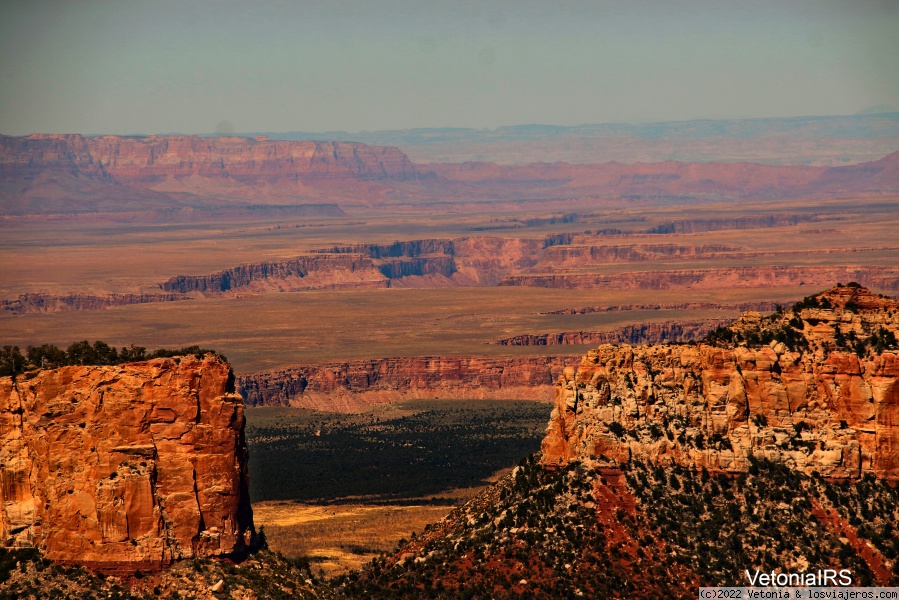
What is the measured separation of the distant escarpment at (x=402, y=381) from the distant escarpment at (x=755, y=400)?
117m

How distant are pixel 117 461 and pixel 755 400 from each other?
21982mm

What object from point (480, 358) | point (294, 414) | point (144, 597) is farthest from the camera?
point (480, 358)

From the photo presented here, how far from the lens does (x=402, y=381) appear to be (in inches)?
7407

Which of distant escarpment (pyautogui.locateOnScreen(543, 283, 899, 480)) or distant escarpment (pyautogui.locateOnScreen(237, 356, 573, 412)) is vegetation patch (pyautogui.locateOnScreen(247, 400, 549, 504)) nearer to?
distant escarpment (pyautogui.locateOnScreen(237, 356, 573, 412))

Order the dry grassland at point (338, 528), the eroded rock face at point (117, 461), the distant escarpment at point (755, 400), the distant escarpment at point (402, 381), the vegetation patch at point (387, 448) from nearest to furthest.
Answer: the eroded rock face at point (117, 461) → the distant escarpment at point (755, 400) → the dry grassland at point (338, 528) → the vegetation patch at point (387, 448) → the distant escarpment at point (402, 381)

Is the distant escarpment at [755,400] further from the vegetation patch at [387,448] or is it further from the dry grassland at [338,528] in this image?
→ the vegetation patch at [387,448]

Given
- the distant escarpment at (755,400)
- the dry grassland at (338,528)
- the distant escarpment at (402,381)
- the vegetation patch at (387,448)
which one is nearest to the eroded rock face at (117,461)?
the distant escarpment at (755,400)

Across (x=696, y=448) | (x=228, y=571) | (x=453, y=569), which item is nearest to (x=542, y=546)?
(x=453, y=569)

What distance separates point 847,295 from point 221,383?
2351cm

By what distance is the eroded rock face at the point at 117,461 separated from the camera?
49781 millimetres

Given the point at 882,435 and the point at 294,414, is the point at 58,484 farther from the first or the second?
the point at 294,414

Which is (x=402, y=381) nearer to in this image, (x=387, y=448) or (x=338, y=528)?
(x=387, y=448)

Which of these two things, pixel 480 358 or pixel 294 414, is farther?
pixel 480 358

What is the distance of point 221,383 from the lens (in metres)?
51.0
